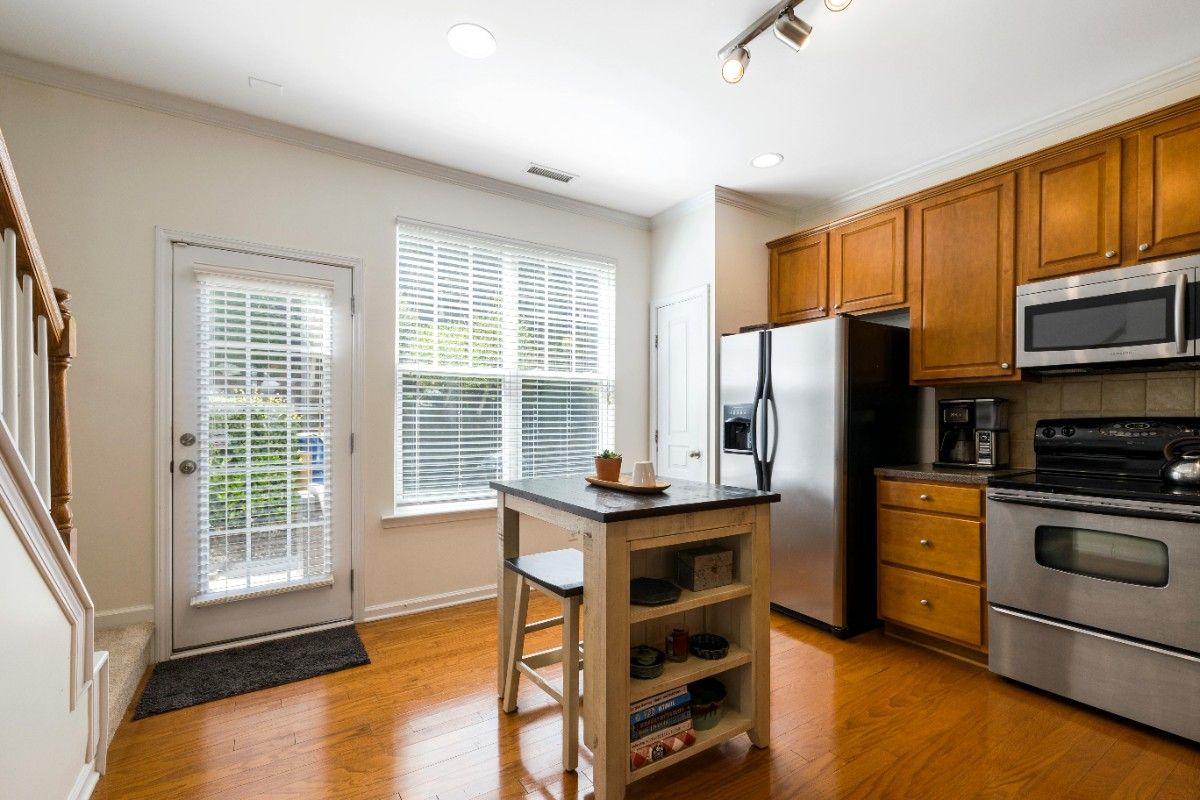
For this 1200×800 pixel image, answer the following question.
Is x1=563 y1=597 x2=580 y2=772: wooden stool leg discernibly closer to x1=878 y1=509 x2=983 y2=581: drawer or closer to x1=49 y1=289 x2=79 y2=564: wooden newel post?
x1=49 y1=289 x2=79 y2=564: wooden newel post

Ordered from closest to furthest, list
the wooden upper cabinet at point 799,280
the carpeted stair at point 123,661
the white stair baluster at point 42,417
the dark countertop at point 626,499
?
the white stair baluster at point 42,417 < the dark countertop at point 626,499 < the carpeted stair at point 123,661 < the wooden upper cabinet at point 799,280

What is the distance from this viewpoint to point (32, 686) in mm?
1288

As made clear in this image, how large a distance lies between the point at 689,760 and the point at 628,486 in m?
0.95

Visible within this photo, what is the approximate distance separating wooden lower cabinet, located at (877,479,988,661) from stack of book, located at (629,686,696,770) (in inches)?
63.6

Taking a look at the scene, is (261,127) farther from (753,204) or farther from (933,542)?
(933,542)

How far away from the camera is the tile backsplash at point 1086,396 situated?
2514 mm

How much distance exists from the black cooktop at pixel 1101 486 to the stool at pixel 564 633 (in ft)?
6.31

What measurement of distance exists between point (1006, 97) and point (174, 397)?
4.19 m

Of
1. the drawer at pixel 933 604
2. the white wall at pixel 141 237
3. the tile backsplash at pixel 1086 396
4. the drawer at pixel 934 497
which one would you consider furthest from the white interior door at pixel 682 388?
the white wall at pixel 141 237

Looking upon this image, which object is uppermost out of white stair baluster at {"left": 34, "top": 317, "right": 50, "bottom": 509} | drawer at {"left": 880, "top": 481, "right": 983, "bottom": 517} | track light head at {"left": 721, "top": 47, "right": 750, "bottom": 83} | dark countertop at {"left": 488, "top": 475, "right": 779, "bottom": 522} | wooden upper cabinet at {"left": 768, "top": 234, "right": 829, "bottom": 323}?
track light head at {"left": 721, "top": 47, "right": 750, "bottom": 83}

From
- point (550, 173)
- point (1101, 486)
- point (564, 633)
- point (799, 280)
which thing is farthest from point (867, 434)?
point (550, 173)

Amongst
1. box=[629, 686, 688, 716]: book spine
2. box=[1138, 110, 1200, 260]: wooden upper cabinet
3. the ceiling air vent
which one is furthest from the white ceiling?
box=[629, 686, 688, 716]: book spine

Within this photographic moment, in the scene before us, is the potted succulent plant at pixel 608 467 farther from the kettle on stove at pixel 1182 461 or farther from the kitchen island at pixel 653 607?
the kettle on stove at pixel 1182 461

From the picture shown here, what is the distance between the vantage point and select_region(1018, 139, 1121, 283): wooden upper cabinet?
246 centimetres
